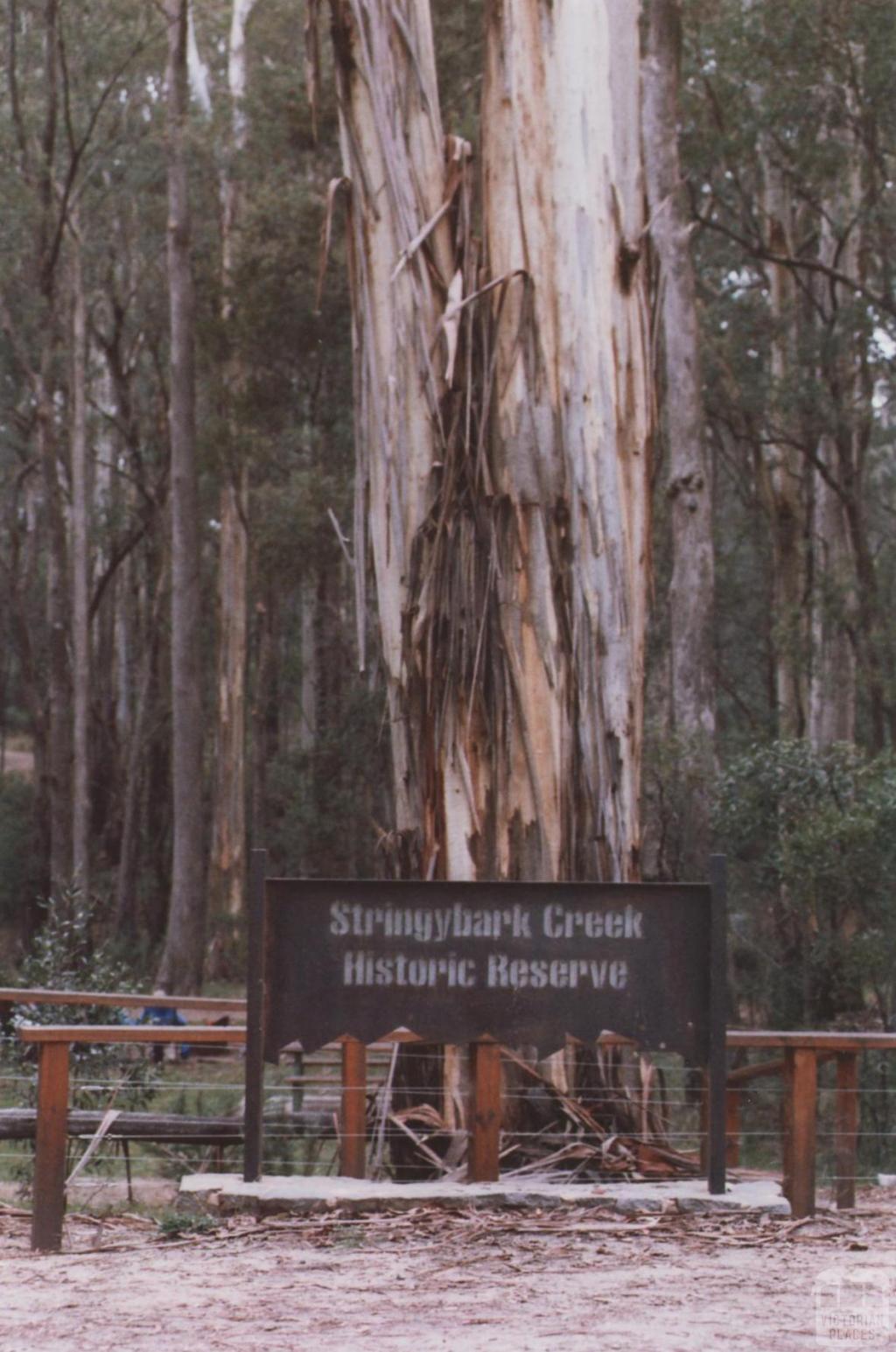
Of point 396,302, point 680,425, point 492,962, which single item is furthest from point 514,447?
point 680,425

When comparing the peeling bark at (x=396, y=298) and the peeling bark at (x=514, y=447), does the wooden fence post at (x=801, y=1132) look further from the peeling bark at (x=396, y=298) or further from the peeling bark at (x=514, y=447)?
the peeling bark at (x=396, y=298)

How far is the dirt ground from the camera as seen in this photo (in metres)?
4.79

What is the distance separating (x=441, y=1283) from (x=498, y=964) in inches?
54.5

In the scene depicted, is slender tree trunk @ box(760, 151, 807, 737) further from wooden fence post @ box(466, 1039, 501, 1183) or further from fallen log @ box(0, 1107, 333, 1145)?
wooden fence post @ box(466, 1039, 501, 1183)

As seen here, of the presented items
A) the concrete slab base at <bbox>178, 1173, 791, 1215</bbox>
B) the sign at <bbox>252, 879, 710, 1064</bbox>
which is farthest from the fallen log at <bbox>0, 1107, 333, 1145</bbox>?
the sign at <bbox>252, 879, 710, 1064</bbox>

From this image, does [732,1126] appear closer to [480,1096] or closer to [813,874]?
[480,1096]

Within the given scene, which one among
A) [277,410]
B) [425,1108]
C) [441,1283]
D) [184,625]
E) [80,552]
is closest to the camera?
[441,1283]

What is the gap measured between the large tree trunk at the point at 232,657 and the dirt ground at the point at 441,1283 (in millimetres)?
23897

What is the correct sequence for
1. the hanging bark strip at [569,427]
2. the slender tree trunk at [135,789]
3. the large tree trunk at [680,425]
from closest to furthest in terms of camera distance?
1. the hanging bark strip at [569,427]
2. the large tree trunk at [680,425]
3. the slender tree trunk at [135,789]

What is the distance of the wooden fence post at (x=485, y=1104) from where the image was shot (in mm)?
6734

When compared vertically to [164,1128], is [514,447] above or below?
above

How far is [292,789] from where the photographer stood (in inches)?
1256

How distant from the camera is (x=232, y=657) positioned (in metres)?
31.5

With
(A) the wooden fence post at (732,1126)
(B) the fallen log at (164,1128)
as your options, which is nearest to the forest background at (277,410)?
(A) the wooden fence post at (732,1126)
